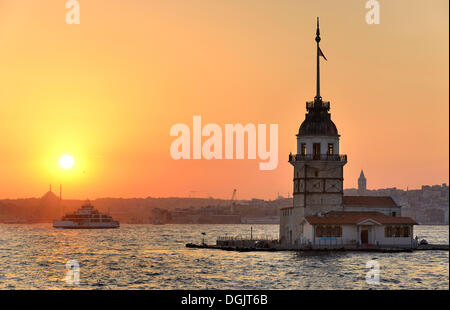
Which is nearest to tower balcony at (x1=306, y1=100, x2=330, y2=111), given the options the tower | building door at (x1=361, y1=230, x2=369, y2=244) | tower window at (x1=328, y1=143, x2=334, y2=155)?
the tower

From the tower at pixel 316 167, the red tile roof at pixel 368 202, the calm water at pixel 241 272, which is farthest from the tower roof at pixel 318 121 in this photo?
the calm water at pixel 241 272

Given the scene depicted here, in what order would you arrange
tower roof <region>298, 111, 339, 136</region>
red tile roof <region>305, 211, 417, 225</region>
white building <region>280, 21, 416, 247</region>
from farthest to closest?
tower roof <region>298, 111, 339, 136</region> → white building <region>280, 21, 416, 247</region> → red tile roof <region>305, 211, 417, 225</region>

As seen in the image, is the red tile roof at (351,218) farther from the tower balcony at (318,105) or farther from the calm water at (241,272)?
the tower balcony at (318,105)

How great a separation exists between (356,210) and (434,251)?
37.6 feet

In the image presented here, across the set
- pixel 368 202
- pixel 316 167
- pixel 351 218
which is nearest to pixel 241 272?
pixel 351 218

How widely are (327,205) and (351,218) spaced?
4.01m

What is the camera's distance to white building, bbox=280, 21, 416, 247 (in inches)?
3425

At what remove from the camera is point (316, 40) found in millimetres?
98188

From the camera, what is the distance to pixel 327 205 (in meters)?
90.8

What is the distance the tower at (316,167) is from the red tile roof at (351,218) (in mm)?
1878

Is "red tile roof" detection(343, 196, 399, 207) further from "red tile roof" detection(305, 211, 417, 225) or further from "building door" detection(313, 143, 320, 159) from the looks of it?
"building door" detection(313, 143, 320, 159)
